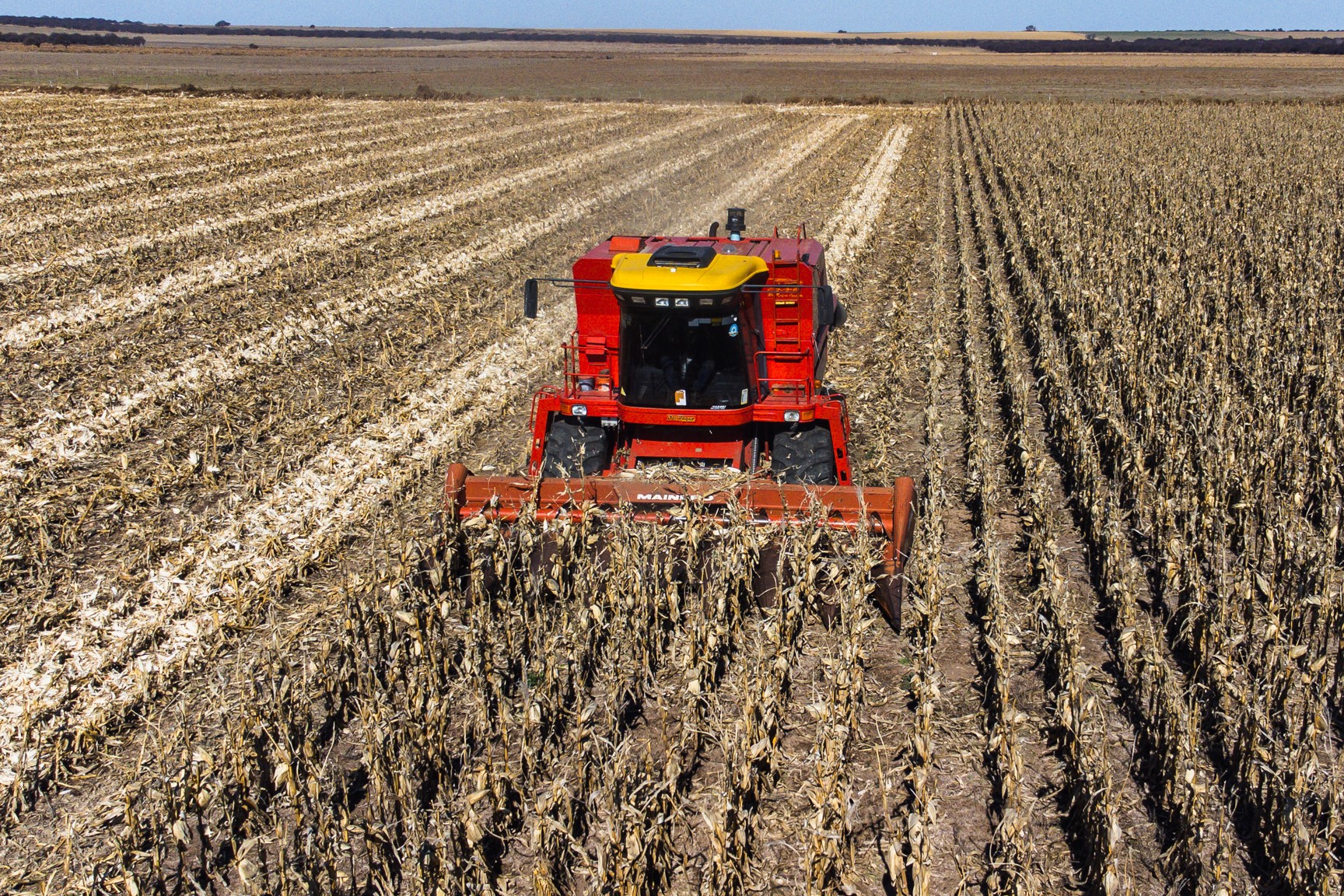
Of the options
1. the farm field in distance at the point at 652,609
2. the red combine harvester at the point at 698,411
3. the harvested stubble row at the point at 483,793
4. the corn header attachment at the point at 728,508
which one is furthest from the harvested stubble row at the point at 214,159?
the harvested stubble row at the point at 483,793

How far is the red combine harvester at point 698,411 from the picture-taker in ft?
25.0

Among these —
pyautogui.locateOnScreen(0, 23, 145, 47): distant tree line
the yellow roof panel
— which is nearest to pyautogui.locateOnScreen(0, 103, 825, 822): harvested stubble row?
the yellow roof panel

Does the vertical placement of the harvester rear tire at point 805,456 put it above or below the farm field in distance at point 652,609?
above

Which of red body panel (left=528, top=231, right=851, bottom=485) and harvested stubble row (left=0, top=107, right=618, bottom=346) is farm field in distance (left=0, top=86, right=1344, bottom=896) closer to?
harvested stubble row (left=0, top=107, right=618, bottom=346)

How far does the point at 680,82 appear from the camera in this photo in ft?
204

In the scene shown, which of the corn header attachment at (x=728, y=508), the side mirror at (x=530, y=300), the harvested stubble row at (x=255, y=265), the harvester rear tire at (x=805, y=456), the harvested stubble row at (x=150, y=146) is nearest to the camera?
the corn header attachment at (x=728, y=508)

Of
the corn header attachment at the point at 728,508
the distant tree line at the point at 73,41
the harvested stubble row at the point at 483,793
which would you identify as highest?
the distant tree line at the point at 73,41

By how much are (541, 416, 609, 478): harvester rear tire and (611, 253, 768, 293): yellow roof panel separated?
4.19 feet

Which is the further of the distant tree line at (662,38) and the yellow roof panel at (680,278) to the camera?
the distant tree line at (662,38)

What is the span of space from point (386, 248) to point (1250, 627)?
48.0ft

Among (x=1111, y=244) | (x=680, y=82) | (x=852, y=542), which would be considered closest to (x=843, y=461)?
(x=852, y=542)

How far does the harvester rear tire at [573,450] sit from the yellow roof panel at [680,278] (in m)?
1.28

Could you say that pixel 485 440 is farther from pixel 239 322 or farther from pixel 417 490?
pixel 239 322

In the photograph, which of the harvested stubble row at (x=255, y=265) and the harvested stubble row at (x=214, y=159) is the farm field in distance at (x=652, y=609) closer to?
the harvested stubble row at (x=255, y=265)
